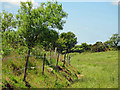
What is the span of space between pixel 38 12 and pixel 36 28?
12.4 ft

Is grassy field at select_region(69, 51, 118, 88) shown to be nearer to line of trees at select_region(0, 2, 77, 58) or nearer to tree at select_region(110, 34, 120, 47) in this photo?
line of trees at select_region(0, 2, 77, 58)

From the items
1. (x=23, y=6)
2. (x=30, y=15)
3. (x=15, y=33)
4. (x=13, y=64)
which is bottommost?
(x=13, y=64)

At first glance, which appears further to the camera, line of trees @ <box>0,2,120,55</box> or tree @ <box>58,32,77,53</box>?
tree @ <box>58,32,77,53</box>

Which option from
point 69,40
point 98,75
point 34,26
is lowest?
point 98,75

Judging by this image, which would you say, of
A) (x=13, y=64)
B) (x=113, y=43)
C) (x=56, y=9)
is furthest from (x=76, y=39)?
(x=13, y=64)

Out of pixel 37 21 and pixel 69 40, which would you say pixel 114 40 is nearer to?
pixel 69 40

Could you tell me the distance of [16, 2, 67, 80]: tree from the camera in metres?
31.4

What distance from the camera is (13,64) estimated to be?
551 inches

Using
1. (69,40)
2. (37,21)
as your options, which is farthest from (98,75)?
(69,40)

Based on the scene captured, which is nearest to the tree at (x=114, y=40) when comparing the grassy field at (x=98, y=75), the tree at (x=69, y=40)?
the tree at (x=69, y=40)

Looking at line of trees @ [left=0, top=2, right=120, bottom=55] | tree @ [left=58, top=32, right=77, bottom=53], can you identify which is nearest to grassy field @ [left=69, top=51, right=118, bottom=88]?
line of trees @ [left=0, top=2, right=120, bottom=55]

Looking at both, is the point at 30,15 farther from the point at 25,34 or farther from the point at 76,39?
the point at 76,39

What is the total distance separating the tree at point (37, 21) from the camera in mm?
31420

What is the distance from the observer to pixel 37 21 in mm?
30875
